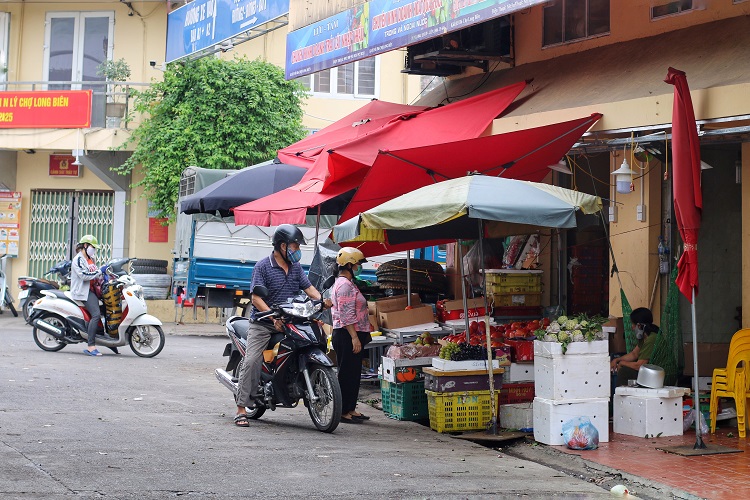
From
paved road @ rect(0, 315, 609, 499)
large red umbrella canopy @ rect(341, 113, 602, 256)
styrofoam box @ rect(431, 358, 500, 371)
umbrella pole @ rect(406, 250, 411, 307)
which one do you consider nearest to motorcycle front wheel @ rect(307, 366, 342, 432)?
paved road @ rect(0, 315, 609, 499)

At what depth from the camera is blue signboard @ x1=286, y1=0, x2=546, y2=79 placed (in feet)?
35.0

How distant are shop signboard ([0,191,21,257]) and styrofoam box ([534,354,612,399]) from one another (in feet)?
59.9

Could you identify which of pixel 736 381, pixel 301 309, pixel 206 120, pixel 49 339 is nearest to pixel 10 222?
pixel 206 120

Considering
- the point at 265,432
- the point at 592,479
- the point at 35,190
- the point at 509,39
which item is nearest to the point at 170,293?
the point at 35,190

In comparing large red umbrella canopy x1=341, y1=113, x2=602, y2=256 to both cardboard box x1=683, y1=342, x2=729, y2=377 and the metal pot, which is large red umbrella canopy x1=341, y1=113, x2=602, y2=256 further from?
cardboard box x1=683, y1=342, x2=729, y2=377

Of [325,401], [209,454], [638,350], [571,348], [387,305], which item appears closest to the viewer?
[209,454]

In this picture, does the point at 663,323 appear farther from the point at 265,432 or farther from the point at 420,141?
the point at 265,432

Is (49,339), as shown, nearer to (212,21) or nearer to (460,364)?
(212,21)

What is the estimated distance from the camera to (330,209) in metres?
12.2

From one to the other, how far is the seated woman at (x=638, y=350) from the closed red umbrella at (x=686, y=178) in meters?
1.63

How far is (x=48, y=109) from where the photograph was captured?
911 inches

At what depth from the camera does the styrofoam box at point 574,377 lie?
8836 mm

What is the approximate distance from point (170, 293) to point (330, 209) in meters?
11.7

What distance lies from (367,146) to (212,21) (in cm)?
855
